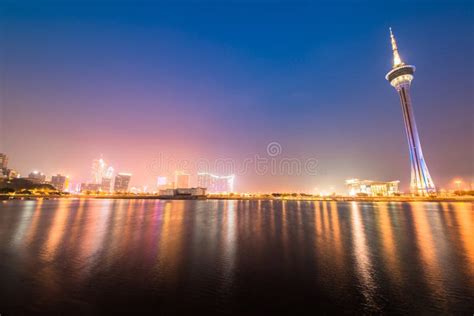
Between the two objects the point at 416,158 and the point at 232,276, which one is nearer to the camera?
the point at 232,276

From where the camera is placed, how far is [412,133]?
14100 cm

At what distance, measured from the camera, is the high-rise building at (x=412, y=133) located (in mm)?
140250

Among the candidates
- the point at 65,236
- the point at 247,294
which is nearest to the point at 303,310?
the point at 247,294

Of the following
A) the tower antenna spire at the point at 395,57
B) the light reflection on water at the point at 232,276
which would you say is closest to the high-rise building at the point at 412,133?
the tower antenna spire at the point at 395,57

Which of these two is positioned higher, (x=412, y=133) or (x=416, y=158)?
(x=412, y=133)

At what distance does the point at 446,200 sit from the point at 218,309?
682ft

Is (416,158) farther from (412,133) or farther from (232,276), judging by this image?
(232,276)

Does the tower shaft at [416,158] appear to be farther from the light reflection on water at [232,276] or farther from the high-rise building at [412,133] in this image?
the light reflection on water at [232,276]

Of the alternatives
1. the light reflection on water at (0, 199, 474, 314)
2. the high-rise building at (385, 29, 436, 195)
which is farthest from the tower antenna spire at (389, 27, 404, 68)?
the light reflection on water at (0, 199, 474, 314)

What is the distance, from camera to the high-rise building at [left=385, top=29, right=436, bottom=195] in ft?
460

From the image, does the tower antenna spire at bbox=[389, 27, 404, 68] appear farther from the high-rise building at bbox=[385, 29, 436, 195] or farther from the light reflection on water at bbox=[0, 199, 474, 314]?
the light reflection on water at bbox=[0, 199, 474, 314]

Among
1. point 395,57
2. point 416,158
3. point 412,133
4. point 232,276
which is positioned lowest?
point 232,276

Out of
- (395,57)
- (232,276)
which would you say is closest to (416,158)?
(395,57)

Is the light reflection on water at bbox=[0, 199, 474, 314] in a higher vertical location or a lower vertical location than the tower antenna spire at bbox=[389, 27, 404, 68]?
lower
